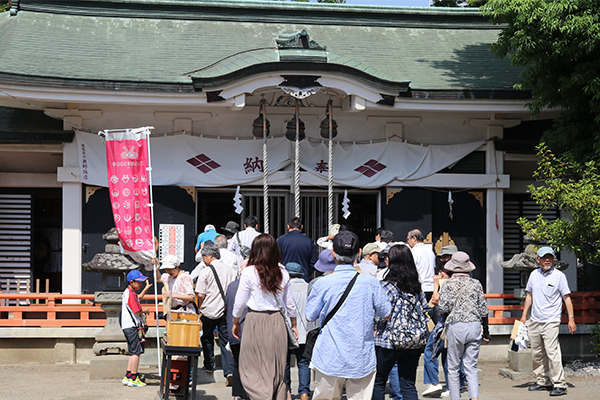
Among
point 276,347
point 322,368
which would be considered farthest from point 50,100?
point 322,368

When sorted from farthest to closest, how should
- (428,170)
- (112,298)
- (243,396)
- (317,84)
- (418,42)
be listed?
(418,42)
(428,170)
(317,84)
(112,298)
(243,396)

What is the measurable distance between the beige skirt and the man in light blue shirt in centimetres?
78

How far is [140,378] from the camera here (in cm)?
796

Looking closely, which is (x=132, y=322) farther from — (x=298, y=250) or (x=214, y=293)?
(x=298, y=250)

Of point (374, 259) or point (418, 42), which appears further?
point (418, 42)

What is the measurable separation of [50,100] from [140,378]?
491cm

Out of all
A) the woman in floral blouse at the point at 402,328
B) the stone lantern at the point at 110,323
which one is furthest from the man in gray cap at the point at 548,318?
the stone lantern at the point at 110,323

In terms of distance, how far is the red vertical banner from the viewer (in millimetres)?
8320

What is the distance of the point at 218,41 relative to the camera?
501 inches

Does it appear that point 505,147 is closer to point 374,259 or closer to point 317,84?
point 317,84

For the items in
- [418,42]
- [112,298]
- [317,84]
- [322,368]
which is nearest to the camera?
[322,368]

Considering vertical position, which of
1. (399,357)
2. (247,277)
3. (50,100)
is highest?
(50,100)

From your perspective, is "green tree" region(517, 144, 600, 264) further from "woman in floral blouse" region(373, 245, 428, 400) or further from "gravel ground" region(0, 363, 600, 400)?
"woman in floral blouse" region(373, 245, 428, 400)

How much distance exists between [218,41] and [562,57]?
6493 mm
